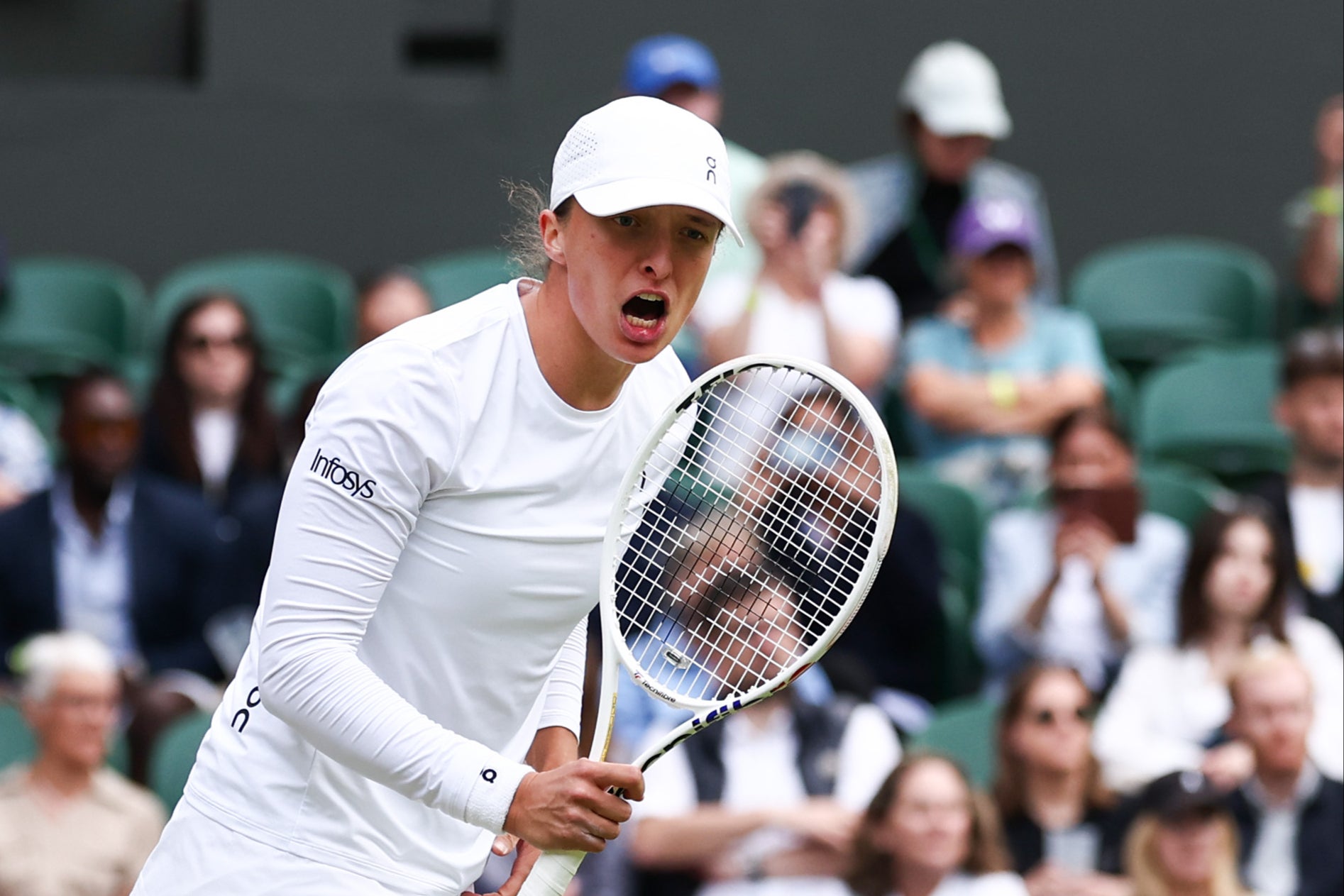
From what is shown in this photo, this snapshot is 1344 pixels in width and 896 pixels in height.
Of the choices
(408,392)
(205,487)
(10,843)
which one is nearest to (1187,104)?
(205,487)

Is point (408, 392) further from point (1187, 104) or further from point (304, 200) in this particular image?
point (1187, 104)

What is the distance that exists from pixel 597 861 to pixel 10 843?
45.3 inches

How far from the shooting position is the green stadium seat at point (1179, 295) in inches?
242

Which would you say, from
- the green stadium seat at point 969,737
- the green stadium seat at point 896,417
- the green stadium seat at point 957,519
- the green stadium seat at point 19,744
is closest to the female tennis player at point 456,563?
the green stadium seat at point 969,737

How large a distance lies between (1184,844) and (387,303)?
2625 millimetres

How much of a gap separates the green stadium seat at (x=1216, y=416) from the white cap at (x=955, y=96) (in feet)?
2.83

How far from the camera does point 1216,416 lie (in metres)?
5.41

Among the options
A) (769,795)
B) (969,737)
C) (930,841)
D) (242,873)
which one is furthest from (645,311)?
(969,737)

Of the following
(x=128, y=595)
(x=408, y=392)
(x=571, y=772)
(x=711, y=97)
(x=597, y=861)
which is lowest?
(x=597, y=861)

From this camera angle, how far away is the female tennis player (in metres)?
1.92

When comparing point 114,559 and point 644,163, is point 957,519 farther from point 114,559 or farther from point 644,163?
point 644,163

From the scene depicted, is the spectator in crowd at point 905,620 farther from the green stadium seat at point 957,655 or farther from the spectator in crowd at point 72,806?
the spectator in crowd at point 72,806

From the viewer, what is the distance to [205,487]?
5.06 metres

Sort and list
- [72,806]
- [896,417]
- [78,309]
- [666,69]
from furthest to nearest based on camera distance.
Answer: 1. [78,309]
2. [896,417]
3. [666,69]
4. [72,806]
